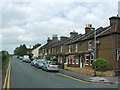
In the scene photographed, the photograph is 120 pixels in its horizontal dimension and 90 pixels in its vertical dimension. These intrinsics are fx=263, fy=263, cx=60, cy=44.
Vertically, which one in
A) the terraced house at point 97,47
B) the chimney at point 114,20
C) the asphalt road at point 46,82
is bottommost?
the asphalt road at point 46,82

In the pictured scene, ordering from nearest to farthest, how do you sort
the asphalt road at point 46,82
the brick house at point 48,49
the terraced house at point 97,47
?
the asphalt road at point 46,82 → the terraced house at point 97,47 → the brick house at point 48,49

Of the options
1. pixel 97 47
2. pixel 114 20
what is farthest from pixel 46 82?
pixel 114 20

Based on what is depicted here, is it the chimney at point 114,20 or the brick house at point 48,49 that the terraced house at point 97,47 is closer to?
the chimney at point 114,20

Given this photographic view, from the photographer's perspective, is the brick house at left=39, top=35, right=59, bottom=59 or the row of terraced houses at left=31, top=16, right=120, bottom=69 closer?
the row of terraced houses at left=31, top=16, right=120, bottom=69

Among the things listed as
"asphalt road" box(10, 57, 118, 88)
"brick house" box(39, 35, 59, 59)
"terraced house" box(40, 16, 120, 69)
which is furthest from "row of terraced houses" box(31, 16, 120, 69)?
"brick house" box(39, 35, 59, 59)

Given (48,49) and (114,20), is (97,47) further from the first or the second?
(48,49)

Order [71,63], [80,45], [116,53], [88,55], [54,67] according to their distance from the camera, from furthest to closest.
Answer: [71,63]
[80,45]
[88,55]
[54,67]
[116,53]

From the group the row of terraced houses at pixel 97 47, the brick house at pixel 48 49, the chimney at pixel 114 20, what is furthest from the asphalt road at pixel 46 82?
the brick house at pixel 48 49

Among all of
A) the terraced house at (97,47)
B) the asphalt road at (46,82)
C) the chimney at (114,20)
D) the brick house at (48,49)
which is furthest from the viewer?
the brick house at (48,49)

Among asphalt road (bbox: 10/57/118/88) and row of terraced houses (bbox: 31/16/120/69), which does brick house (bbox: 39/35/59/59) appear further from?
asphalt road (bbox: 10/57/118/88)

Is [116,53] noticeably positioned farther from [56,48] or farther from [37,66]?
[56,48]

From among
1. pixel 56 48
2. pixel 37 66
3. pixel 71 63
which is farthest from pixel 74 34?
pixel 37 66

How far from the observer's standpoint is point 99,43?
3772cm

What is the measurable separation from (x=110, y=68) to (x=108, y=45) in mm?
3167
